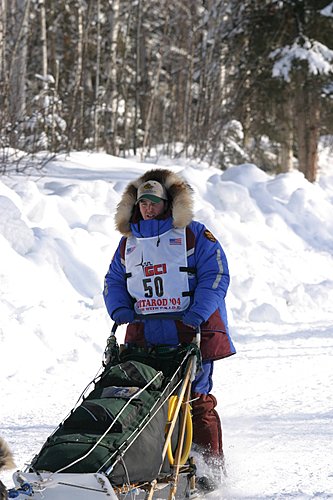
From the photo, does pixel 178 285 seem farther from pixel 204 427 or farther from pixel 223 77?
pixel 223 77

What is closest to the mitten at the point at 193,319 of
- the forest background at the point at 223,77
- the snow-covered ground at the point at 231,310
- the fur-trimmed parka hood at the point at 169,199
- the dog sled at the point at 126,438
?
the dog sled at the point at 126,438

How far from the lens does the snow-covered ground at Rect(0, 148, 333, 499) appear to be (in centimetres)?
515

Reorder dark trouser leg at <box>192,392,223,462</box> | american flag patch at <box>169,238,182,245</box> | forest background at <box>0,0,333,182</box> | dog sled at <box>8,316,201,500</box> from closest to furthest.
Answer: dog sled at <box>8,316,201,500</box>, dark trouser leg at <box>192,392,223,462</box>, american flag patch at <box>169,238,182,245</box>, forest background at <box>0,0,333,182</box>

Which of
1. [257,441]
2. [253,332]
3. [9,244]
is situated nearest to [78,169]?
[9,244]

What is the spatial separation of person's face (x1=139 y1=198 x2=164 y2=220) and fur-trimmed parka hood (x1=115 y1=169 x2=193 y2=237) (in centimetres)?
7

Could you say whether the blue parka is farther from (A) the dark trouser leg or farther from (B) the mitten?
(A) the dark trouser leg

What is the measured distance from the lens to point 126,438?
3383mm

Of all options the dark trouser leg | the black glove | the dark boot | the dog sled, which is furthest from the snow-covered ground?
the black glove

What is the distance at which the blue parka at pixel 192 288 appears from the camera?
4.33 metres

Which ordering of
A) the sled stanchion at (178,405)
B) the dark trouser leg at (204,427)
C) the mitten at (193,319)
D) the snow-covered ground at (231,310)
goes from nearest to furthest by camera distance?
the sled stanchion at (178,405) < the mitten at (193,319) < the dark trouser leg at (204,427) < the snow-covered ground at (231,310)

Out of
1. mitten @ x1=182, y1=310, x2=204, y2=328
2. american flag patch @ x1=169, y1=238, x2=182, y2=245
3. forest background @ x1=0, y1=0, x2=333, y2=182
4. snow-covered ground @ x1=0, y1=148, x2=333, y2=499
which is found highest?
forest background @ x1=0, y1=0, x2=333, y2=182

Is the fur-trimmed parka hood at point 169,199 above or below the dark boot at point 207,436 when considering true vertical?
above

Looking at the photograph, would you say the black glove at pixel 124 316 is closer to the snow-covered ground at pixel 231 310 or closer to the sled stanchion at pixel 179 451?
the sled stanchion at pixel 179 451

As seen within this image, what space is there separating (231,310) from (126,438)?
6.07m
